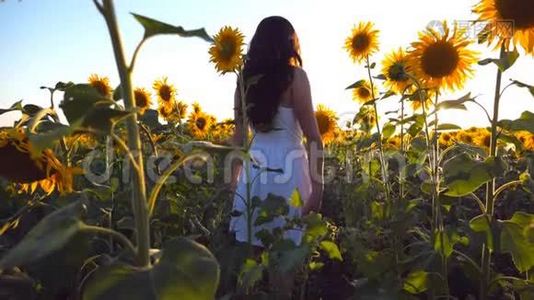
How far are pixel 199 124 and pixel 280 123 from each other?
12.2ft

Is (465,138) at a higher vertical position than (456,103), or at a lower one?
higher

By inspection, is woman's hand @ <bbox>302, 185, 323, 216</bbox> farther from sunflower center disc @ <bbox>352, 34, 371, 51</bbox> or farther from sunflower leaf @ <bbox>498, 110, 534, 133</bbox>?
sunflower leaf @ <bbox>498, 110, 534, 133</bbox>

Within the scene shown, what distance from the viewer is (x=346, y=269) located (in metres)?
3.56

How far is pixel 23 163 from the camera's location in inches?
48.4

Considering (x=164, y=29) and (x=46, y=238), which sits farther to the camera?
(x=164, y=29)

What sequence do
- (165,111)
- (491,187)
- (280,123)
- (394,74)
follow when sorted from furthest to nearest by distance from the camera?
(165,111)
(280,123)
(394,74)
(491,187)

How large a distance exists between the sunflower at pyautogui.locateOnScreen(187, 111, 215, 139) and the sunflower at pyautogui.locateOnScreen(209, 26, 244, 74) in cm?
324

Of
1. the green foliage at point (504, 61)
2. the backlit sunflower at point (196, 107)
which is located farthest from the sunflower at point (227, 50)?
the backlit sunflower at point (196, 107)

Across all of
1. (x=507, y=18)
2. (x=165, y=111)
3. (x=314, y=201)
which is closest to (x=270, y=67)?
(x=314, y=201)

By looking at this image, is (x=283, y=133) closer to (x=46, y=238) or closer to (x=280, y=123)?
(x=280, y=123)

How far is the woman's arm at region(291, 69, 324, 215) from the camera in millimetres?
3326

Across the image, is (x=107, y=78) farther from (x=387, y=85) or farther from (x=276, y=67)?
(x=387, y=85)

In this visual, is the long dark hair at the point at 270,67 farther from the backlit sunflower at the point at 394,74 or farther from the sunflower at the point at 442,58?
the sunflower at the point at 442,58

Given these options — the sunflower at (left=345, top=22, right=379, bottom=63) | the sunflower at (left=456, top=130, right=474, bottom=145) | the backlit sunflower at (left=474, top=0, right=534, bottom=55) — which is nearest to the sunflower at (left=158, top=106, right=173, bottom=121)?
the sunflower at (left=345, top=22, right=379, bottom=63)
